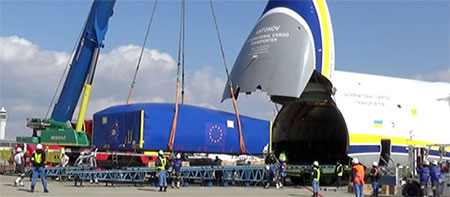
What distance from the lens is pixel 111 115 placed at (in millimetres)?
25656

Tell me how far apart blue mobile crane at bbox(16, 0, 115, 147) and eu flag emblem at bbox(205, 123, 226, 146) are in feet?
27.2

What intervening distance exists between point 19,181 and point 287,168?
39.0 ft

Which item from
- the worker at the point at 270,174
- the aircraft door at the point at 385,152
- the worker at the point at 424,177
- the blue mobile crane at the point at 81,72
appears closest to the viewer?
the worker at the point at 424,177

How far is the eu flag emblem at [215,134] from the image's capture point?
2581 centimetres

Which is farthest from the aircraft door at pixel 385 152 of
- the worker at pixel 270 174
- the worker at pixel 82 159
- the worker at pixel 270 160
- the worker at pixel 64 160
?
the worker at pixel 64 160

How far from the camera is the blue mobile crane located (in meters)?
31.6

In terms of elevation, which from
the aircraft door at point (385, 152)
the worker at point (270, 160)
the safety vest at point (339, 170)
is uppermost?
the aircraft door at point (385, 152)

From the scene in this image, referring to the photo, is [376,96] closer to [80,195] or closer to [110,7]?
[110,7]

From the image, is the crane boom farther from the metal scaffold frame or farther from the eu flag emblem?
the eu flag emblem

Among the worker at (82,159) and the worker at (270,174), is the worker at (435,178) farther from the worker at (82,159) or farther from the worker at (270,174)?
the worker at (82,159)

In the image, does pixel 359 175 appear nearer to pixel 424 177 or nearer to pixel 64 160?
pixel 424 177

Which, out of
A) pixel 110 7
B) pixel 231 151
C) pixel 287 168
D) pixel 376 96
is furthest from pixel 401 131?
pixel 110 7

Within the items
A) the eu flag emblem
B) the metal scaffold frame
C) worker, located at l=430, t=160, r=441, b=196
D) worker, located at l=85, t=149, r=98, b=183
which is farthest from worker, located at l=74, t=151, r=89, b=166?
worker, located at l=430, t=160, r=441, b=196

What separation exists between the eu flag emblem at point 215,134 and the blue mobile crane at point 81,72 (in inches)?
326
